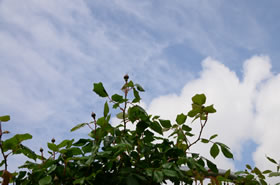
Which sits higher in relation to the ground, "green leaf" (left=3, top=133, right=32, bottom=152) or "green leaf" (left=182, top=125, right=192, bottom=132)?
"green leaf" (left=182, top=125, right=192, bottom=132)

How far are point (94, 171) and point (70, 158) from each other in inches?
5.5

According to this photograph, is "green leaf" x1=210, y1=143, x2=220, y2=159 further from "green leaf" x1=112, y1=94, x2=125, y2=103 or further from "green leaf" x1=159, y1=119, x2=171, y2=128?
"green leaf" x1=112, y1=94, x2=125, y2=103

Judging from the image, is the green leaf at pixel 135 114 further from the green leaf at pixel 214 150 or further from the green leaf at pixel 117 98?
the green leaf at pixel 214 150

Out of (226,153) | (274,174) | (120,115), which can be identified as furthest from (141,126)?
(274,174)

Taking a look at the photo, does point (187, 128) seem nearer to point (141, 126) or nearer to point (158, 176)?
point (141, 126)

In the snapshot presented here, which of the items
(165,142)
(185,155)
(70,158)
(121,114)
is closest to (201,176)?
(185,155)

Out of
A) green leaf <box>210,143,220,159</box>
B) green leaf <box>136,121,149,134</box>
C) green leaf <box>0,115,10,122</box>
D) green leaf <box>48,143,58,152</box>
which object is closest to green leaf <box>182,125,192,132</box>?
green leaf <box>210,143,220,159</box>

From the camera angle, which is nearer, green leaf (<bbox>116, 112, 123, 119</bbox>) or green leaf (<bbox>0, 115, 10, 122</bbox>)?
green leaf (<bbox>0, 115, 10, 122</bbox>)

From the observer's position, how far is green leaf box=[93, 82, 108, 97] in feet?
5.26

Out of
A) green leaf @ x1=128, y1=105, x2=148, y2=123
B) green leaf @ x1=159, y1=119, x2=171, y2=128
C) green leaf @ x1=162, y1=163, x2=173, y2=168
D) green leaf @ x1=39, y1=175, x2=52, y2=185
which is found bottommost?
green leaf @ x1=39, y1=175, x2=52, y2=185

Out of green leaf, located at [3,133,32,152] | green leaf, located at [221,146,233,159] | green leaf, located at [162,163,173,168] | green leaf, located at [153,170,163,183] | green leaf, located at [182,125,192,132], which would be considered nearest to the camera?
green leaf, located at [153,170,163,183]

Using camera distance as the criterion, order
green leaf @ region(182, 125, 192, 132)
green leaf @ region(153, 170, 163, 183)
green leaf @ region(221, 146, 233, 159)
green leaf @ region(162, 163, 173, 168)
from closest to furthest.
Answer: green leaf @ region(153, 170, 163, 183) → green leaf @ region(162, 163, 173, 168) → green leaf @ region(221, 146, 233, 159) → green leaf @ region(182, 125, 192, 132)

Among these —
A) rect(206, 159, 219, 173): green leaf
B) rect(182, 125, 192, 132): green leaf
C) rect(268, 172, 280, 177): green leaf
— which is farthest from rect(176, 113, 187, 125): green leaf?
rect(268, 172, 280, 177): green leaf

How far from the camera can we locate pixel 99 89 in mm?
1604
